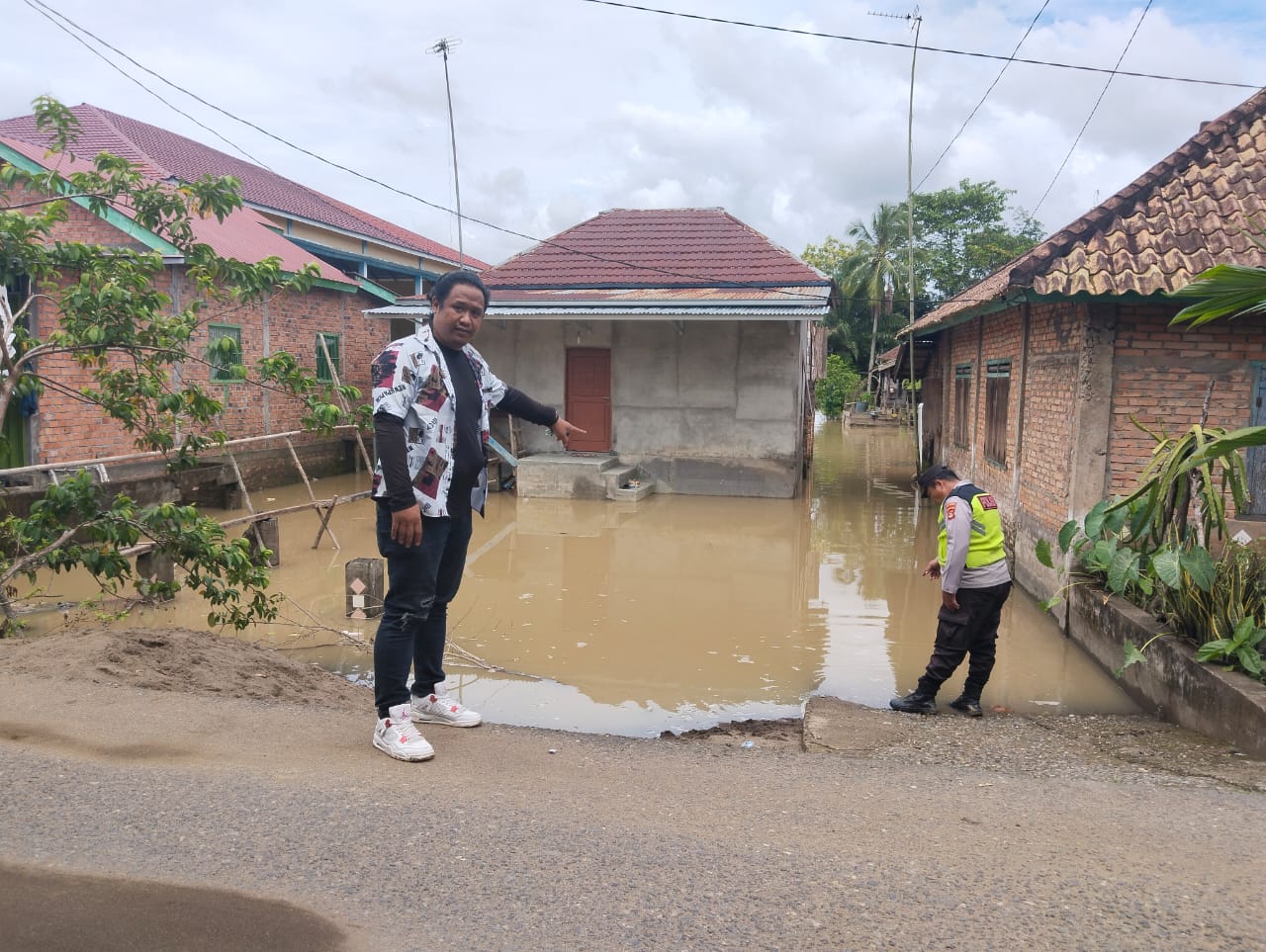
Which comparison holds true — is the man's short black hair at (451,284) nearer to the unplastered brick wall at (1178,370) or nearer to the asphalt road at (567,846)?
the asphalt road at (567,846)

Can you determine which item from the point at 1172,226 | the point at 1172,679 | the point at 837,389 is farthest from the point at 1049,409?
the point at 837,389

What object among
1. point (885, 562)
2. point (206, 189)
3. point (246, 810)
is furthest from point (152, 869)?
point (885, 562)

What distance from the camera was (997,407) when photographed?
1140 cm

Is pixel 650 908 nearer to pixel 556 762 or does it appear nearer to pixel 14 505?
pixel 556 762

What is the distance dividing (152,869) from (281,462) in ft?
44.1

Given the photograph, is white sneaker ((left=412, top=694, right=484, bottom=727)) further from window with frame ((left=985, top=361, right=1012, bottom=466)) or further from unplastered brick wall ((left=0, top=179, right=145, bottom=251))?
unplastered brick wall ((left=0, top=179, right=145, bottom=251))

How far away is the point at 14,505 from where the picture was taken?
887 centimetres

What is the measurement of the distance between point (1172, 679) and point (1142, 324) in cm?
344

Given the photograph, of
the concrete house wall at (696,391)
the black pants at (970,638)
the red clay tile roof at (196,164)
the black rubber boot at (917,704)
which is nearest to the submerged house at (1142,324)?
the black pants at (970,638)

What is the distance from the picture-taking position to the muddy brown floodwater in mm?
6008

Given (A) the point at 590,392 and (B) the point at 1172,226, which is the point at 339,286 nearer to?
(A) the point at 590,392

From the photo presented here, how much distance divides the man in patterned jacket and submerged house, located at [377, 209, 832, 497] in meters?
10.3

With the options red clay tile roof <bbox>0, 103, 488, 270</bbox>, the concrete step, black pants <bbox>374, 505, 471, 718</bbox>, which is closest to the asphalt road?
black pants <bbox>374, 505, 471, 718</bbox>

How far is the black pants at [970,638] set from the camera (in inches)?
211
